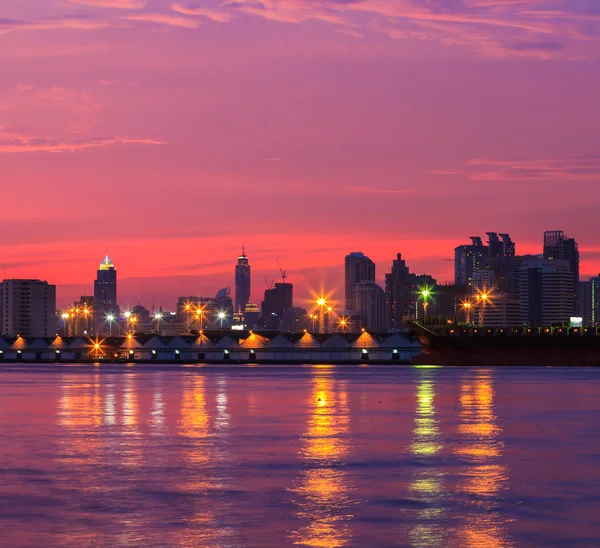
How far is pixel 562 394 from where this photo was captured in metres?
89.8

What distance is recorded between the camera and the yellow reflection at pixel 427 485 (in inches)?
1040

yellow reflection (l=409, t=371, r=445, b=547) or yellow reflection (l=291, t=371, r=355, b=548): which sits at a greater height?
yellow reflection (l=291, t=371, r=355, b=548)

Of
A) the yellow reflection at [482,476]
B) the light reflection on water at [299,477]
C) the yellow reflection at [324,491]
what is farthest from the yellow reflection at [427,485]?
the yellow reflection at [324,491]

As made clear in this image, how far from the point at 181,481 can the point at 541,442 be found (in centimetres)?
1821

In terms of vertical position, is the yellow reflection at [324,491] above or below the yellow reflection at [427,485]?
above

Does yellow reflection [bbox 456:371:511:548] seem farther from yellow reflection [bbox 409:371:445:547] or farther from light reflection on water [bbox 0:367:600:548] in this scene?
yellow reflection [bbox 409:371:445:547]

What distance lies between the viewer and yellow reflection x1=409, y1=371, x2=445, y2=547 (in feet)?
86.6

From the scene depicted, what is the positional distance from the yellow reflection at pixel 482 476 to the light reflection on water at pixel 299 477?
0.24ft

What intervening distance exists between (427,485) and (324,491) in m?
3.36

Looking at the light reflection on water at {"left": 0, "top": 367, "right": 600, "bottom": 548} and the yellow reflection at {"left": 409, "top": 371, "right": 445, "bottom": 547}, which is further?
the light reflection on water at {"left": 0, "top": 367, "right": 600, "bottom": 548}

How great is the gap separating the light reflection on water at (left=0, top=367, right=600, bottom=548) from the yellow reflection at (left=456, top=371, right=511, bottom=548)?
0.24 feet

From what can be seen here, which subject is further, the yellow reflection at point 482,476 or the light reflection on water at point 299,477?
the light reflection on water at point 299,477

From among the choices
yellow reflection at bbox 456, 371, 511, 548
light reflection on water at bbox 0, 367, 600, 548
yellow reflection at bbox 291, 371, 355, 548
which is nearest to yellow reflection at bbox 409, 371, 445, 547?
light reflection on water at bbox 0, 367, 600, 548

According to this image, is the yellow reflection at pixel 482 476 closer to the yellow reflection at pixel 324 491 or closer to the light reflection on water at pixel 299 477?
the light reflection on water at pixel 299 477
